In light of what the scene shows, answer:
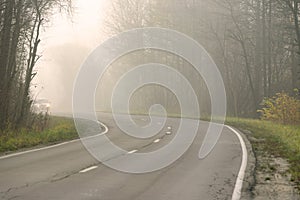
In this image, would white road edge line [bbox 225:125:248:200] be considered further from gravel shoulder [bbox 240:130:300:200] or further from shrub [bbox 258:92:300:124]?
shrub [bbox 258:92:300:124]

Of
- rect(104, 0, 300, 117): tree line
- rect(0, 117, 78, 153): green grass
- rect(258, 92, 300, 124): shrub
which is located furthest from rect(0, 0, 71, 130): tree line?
rect(104, 0, 300, 117): tree line

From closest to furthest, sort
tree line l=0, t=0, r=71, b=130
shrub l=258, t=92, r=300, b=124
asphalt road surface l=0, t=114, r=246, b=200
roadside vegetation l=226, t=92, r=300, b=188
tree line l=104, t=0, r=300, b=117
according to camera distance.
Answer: asphalt road surface l=0, t=114, r=246, b=200
roadside vegetation l=226, t=92, r=300, b=188
tree line l=0, t=0, r=71, b=130
shrub l=258, t=92, r=300, b=124
tree line l=104, t=0, r=300, b=117

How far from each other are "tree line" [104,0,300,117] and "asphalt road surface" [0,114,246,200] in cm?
2672

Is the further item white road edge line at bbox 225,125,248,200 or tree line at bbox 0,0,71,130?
tree line at bbox 0,0,71,130

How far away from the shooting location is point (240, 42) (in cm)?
4069

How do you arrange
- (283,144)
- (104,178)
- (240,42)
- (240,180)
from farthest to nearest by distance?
(240,42), (283,144), (104,178), (240,180)

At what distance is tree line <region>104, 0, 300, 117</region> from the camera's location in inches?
1598

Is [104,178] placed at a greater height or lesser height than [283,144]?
lesser

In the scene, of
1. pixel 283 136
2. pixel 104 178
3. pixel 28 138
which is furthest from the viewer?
pixel 283 136

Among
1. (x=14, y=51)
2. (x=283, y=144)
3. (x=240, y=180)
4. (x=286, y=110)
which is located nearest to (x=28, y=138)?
(x=14, y=51)

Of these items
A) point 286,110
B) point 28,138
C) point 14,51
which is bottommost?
point 28,138

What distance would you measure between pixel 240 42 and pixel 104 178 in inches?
1271

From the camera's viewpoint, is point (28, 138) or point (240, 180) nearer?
point (240, 180)

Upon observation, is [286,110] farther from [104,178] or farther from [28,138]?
[104,178]
